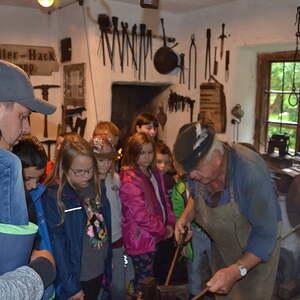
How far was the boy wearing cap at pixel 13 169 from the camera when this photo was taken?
98 cm

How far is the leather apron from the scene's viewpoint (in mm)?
1927

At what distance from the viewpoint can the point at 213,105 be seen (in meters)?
4.18

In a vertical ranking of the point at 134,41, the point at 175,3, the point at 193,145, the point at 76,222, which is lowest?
the point at 76,222

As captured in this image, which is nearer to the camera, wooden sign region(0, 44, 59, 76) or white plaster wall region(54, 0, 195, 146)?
white plaster wall region(54, 0, 195, 146)

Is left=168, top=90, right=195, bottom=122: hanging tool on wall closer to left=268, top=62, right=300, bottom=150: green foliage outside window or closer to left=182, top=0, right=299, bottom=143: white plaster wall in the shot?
left=182, top=0, right=299, bottom=143: white plaster wall

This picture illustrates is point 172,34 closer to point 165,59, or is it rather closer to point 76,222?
point 165,59

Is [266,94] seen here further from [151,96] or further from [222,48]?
[151,96]

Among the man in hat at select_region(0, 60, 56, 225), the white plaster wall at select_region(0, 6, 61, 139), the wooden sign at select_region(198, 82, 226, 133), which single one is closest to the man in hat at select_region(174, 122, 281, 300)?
the man in hat at select_region(0, 60, 56, 225)

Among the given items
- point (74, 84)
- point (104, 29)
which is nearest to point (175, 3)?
point (104, 29)

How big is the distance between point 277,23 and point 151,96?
5.64ft

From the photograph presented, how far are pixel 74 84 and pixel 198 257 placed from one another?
8.09 ft

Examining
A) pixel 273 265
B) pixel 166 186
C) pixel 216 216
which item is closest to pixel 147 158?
pixel 166 186

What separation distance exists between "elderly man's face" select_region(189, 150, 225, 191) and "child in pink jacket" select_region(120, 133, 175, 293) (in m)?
0.80

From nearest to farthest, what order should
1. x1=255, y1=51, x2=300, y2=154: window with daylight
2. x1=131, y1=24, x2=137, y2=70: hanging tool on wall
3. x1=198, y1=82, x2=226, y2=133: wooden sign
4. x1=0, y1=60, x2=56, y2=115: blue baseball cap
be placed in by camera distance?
x1=0, y1=60, x2=56, y2=115: blue baseball cap < x1=255, y1=51, x2=300, y2=154: window with daylight < x1=198, y1=82, x2=226, y2=133: wooden sign < x1=131, y1=24, x2=137, y2=70: hanging tool on wall
